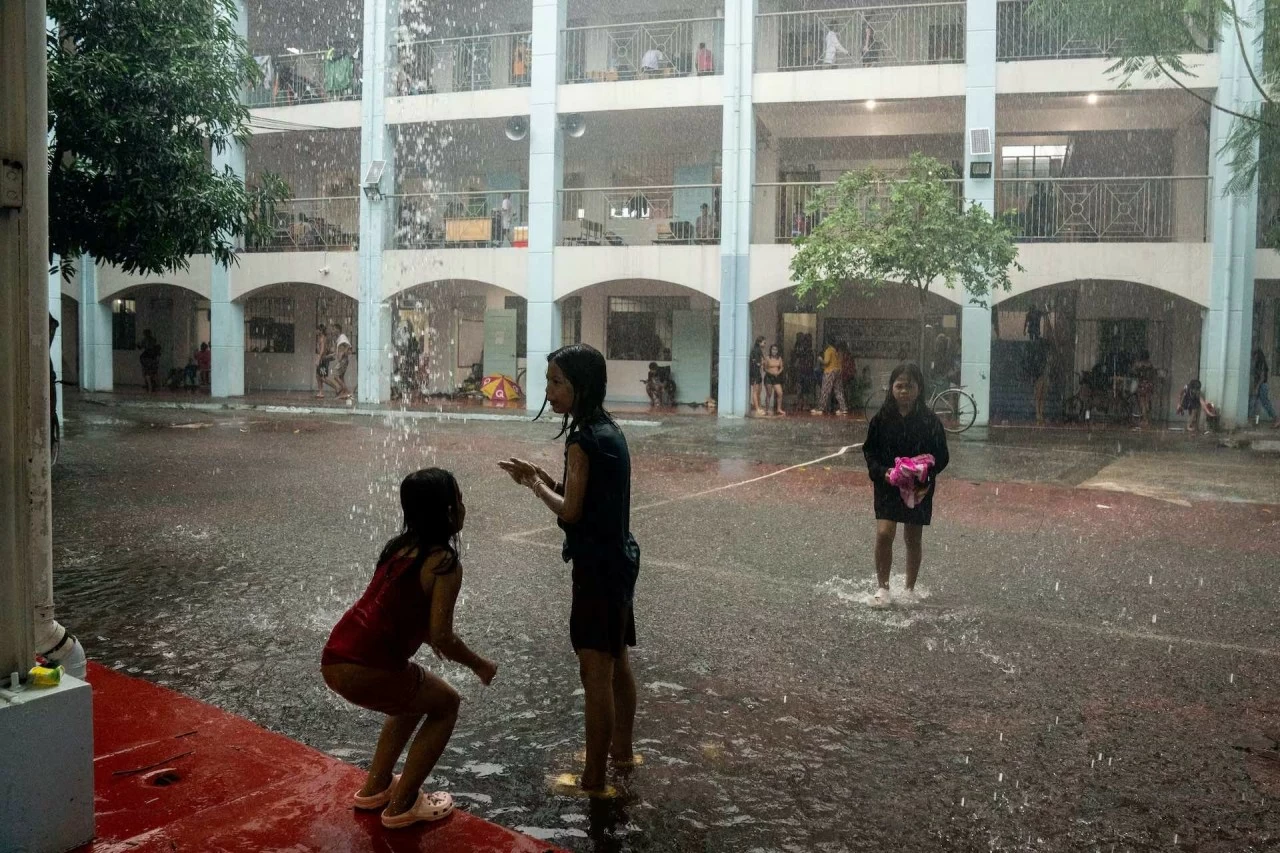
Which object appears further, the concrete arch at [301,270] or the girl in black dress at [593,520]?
the concrete arch at [301,270]

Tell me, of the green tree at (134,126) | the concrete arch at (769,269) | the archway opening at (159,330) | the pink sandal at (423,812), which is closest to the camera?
the pink sandal at (423,812)

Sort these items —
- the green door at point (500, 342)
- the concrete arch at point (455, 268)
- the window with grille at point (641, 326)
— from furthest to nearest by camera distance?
the green door at point (500, 342) < the window with grille at point (641, 326) < the concrete arch at point (455, 268)

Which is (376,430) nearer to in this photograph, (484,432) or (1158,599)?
(484,432)

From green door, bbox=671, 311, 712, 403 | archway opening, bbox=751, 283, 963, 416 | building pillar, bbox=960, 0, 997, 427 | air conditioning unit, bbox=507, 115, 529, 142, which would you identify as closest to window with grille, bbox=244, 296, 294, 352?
air conditioning unit, bbox=507, 115, 529, 142

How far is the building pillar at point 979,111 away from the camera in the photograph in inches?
725

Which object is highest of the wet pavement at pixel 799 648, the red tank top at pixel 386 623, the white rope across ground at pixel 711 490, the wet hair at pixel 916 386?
the wet hair at pixel 916 386

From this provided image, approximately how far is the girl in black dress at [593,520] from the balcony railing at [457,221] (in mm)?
18776

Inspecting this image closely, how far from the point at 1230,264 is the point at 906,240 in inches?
238

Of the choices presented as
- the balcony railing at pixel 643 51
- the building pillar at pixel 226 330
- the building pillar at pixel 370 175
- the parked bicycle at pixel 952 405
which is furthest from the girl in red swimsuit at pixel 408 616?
the building pillar at pixel 226 330

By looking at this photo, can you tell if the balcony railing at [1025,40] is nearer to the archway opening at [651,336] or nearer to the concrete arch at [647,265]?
the concrete arch at [647,265]

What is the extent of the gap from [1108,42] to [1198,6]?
4.45m

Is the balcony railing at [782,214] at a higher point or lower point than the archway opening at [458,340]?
higher

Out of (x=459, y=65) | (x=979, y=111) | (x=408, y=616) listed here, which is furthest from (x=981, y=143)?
(x=408, y=616)

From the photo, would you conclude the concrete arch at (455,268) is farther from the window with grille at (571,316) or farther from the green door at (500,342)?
the green door at (500,342)
